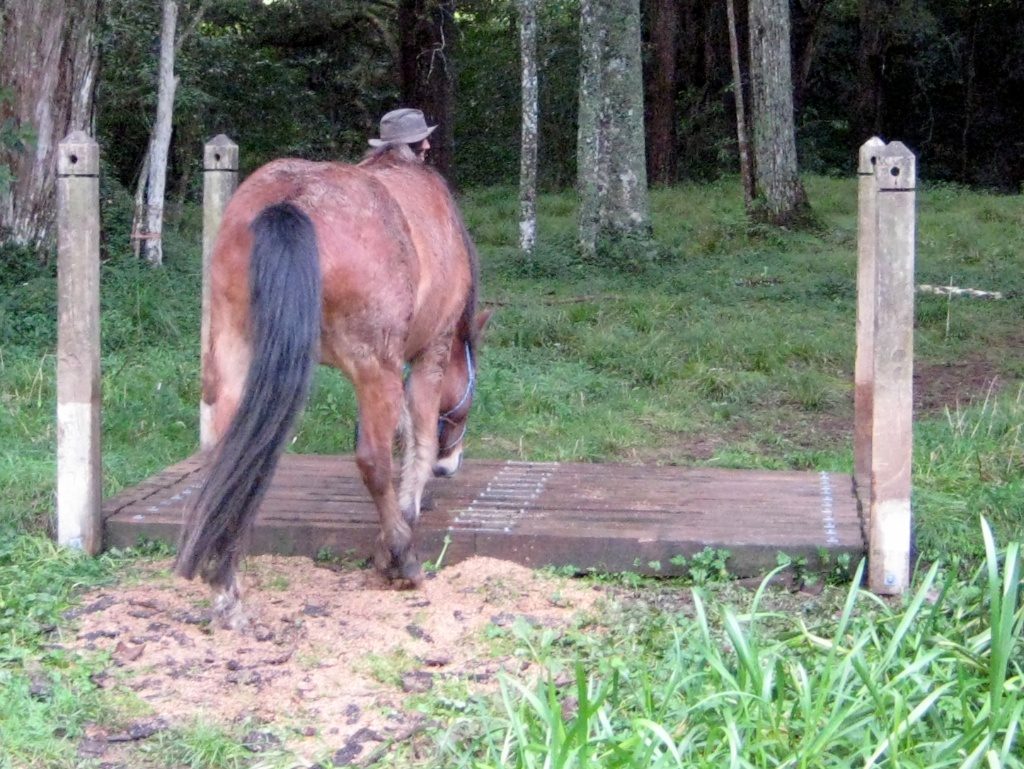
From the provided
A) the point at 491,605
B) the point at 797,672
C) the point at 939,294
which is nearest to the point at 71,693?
the point at 491,605

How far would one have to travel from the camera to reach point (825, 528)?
5168 millimetres

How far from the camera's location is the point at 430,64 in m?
16.6

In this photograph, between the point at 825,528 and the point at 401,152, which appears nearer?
the point at 825,528

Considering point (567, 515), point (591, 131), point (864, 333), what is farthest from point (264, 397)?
point (591, 131)

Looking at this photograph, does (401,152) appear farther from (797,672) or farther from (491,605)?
(797,672)

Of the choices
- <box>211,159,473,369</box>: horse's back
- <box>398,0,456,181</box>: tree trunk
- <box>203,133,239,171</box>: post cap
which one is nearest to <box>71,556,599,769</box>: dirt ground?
<box>211,159,473,369</box>: horse's back

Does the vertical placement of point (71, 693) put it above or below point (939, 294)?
below

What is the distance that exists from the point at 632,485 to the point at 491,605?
1439 mm

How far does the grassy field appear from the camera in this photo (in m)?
3.13

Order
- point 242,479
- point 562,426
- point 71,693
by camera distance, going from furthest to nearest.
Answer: point 562,426 < point 242,479 < point 71,693

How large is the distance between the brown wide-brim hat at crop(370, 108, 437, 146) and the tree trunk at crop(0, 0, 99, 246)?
5093mm

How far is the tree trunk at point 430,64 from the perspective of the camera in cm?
1659

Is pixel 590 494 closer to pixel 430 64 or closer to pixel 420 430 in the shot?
pixel 420 430

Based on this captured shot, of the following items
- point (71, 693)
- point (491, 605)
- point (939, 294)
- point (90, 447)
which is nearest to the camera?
point (71, 693)
